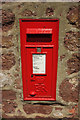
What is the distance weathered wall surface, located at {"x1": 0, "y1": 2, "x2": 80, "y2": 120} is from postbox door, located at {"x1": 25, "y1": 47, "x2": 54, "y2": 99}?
0.33 ft

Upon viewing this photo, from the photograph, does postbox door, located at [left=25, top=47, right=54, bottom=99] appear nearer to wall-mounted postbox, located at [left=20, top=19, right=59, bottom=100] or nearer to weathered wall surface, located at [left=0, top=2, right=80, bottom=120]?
wall-mounted postbox, located at [left=20, top=19, right=59, bottom=100]

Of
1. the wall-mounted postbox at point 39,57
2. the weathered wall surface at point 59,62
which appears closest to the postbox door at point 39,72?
the wall-mounted postbox at point 39,57

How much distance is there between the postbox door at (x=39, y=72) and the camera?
3.98 ft

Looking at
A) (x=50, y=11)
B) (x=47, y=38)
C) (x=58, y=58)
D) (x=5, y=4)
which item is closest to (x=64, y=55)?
(x=58, y=58)

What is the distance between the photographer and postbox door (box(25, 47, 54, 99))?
3.98 ft

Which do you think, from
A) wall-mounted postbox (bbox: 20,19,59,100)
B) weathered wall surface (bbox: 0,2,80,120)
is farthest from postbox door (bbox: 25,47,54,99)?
weathered wall surface (bbox: 0,2,80,120)

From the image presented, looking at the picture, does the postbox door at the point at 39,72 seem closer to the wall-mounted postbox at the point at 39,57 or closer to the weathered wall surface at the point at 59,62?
the wall-mounted postbox at the point at 39,57

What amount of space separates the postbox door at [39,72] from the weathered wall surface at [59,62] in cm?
10

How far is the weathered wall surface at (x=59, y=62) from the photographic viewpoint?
3.78 feet

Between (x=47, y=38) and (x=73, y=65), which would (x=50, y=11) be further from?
(x=73, y=65)

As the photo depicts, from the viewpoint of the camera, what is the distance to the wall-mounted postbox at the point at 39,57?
3.80 feet

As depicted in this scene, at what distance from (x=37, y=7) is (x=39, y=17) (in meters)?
0.09

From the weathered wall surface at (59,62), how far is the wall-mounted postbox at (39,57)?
0.06 m

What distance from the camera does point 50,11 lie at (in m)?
1.15
